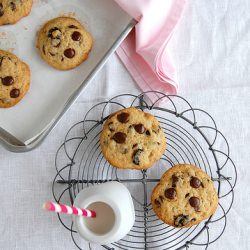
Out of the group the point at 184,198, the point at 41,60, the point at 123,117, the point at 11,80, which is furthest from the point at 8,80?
the point at 184,198

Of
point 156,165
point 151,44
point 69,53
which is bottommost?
point 156,165

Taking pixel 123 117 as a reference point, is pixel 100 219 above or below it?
below

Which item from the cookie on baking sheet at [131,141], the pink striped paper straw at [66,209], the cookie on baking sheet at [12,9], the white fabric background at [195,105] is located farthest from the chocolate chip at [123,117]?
the cookie on baking sheet at [12,9]

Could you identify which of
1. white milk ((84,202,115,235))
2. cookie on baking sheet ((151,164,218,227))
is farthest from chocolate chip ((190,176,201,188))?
white milk ((84,202,115,235))

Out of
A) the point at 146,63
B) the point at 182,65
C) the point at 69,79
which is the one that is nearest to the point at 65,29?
the point at 69,79

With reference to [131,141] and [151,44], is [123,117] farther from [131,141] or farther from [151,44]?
[151,44]
